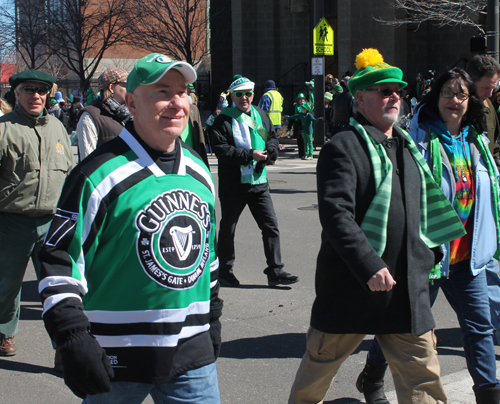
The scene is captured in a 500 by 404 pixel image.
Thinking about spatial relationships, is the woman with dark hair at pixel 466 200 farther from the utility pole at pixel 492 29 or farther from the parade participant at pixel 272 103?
the parade participant at pixel 272 103

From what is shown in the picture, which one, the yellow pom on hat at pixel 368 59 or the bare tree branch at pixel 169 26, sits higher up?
the bare tree branch at pixel 169 26

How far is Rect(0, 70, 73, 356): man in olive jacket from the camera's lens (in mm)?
4762

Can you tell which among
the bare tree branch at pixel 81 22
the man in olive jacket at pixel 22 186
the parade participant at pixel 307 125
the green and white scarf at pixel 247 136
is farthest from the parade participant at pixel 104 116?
the bare tree branch at pixel 81 22

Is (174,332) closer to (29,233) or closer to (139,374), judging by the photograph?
(139,374)

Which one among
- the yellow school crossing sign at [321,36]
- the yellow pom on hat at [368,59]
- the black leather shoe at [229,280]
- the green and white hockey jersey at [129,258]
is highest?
the yellow school crossing sign at [321,36]

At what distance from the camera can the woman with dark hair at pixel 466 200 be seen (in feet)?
12.1

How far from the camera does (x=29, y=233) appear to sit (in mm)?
4832

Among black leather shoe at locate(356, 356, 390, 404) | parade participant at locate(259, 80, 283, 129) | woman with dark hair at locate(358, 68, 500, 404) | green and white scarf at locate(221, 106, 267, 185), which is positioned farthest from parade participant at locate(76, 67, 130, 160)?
parade participant at locate(259, 80, 283, 129)

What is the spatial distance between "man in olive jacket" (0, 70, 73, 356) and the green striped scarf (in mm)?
2517

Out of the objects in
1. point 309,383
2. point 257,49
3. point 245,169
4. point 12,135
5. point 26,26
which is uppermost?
point 26,26

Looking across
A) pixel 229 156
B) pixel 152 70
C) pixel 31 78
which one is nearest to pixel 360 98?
pixel 152 70

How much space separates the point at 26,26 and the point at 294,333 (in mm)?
37989

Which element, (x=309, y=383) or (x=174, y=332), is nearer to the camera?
(x=174, y=332)

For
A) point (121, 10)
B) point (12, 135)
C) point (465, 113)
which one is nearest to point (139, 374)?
point (465, 113)
